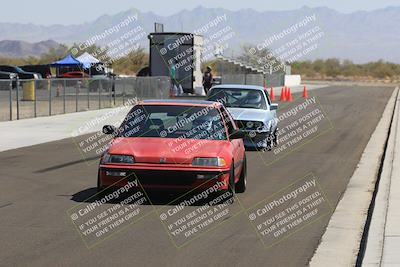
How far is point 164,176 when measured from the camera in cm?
1049

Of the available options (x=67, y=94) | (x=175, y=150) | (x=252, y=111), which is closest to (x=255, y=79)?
(x=67, y=94)

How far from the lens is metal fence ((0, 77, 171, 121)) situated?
28688mm

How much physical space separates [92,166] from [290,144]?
6.98 m

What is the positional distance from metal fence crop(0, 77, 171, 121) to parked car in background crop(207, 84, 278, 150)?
1030 centimetres

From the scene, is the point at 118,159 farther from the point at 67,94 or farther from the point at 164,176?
the point at 67,94

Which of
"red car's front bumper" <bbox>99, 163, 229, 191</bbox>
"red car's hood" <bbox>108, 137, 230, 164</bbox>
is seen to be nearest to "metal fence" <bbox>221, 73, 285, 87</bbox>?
"red car's hood" <bbox>108, 137, 230, 164</bbox>

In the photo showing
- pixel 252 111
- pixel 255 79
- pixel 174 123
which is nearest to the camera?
pixel 174 123

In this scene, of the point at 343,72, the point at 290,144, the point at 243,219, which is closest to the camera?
the point at 243,219

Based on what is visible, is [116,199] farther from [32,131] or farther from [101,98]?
[101,98]

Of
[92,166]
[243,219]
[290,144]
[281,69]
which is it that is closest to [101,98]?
[290,144]

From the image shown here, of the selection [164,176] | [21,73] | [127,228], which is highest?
[21,73]

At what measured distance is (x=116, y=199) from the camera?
11000mm

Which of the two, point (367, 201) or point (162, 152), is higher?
point (162, 152)

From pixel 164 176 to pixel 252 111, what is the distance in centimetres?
856
